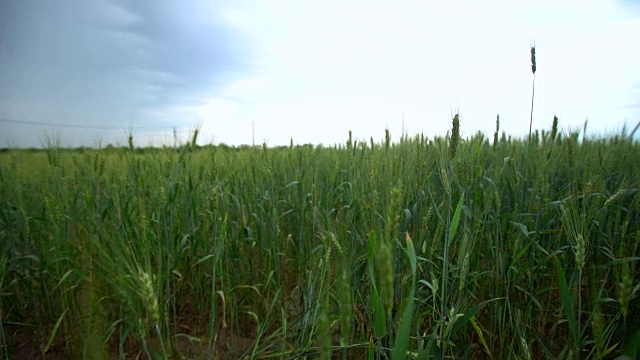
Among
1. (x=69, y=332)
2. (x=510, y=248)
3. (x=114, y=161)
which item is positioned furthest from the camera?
(x=114, y=161)

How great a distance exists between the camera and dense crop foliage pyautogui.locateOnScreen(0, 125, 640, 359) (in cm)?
138

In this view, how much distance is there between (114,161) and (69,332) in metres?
1.49

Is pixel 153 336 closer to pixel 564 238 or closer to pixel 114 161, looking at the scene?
pixel 114 161

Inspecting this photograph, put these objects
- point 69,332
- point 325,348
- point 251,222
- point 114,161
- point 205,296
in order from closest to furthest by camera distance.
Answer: point 325,348 < point 69,332 < point 205,296 < point 251,222 < point 114,161

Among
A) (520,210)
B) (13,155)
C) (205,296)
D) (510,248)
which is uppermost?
(13,155)

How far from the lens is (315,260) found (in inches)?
63.9

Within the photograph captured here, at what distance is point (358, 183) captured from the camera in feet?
5.91

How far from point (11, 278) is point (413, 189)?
2.19 meters

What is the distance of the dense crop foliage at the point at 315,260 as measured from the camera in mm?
1381

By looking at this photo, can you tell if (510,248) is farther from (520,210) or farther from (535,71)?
(535,71)

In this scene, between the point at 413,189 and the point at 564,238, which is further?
the point at 564,238

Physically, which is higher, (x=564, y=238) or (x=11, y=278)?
(x=564, y=238)

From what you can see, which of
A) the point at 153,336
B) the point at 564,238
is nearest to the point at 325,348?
the point at 153,336

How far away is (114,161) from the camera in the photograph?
2895 millimetres
